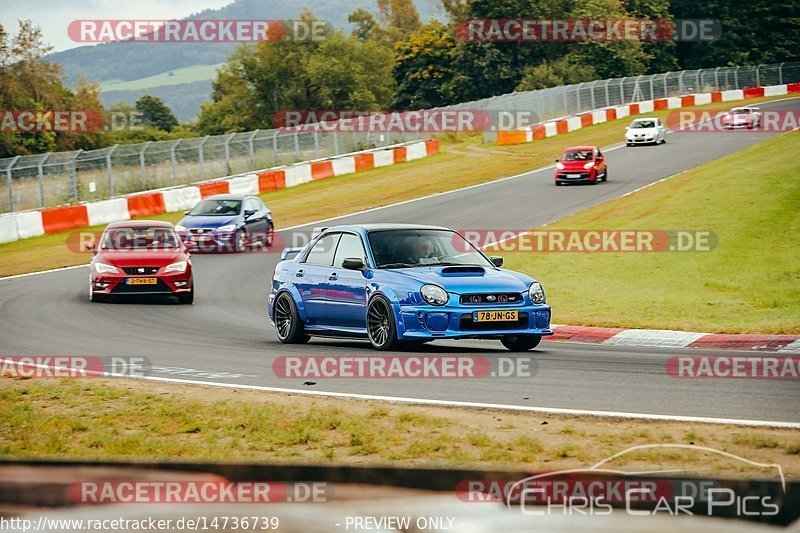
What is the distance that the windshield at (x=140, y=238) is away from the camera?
2056cm

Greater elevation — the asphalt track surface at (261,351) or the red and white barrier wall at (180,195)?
the red and white barrier wall at (180,195)

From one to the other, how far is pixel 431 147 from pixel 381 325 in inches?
1572

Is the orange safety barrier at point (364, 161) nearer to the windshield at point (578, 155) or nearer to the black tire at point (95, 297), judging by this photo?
the windshield at point (578, 155)

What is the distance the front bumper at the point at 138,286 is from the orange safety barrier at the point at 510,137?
37157 mm

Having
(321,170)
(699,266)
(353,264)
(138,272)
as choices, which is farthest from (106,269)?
(321,170)

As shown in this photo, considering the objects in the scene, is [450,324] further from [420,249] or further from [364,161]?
[364,161]

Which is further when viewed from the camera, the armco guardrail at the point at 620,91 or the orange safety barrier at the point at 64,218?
the armco guardrail at the point at 620,91

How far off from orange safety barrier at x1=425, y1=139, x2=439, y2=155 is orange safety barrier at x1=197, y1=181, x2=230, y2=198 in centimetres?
1537

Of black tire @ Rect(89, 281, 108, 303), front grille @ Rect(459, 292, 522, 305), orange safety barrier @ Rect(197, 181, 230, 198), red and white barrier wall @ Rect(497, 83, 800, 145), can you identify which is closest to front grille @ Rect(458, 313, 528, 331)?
front grille @ Rect(459, 292, 522, 305)

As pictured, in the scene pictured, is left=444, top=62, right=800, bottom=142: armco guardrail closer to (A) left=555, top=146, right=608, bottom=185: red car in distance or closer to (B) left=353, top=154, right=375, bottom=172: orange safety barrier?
(B) left=353, top=154, right=375, bottom=172: orange safety barrier

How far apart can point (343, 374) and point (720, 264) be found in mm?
11039

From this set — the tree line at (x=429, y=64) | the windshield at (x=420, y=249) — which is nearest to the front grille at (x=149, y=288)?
Result: the windshield at (x=420, y=249)

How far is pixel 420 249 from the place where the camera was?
44.7 ft

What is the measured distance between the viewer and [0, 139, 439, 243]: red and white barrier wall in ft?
106
